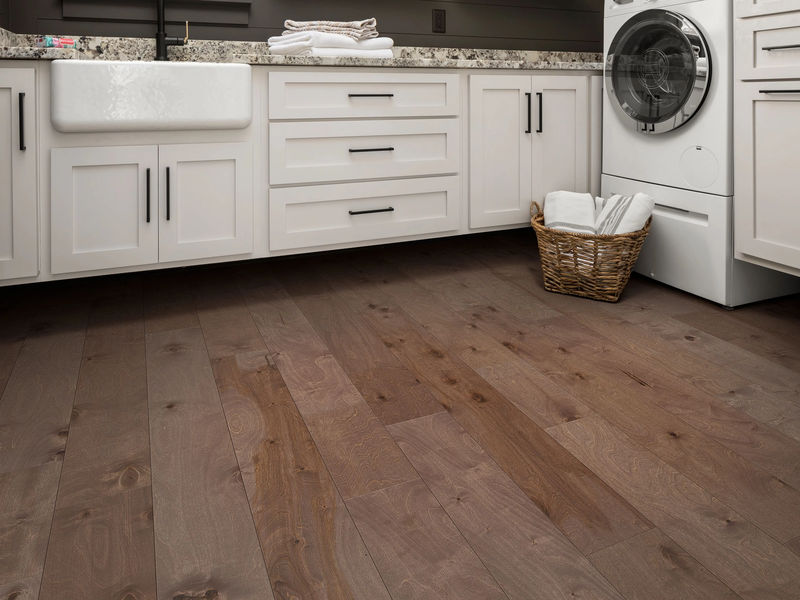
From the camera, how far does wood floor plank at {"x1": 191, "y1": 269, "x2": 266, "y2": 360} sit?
1834mm

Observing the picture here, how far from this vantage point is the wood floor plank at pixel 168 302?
2.02 m

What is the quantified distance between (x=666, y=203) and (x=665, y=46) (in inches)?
21.3

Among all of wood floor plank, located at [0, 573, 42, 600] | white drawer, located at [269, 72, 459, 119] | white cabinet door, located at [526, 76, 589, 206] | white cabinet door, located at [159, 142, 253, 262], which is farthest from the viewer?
white cabinet door, located at [526, 76, 589, 206]

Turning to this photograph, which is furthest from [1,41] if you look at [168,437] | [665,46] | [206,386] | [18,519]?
[665,46]

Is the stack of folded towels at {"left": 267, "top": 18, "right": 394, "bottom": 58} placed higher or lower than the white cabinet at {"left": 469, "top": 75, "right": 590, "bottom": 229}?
higher

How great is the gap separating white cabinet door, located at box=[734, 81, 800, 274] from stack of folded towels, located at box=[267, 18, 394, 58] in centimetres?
124

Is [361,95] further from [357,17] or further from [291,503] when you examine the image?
[291,503]

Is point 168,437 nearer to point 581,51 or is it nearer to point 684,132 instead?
point 684,132

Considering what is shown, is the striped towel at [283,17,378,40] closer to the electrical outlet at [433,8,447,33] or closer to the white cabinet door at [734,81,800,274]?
the electrical outlet at [433,8,447,33]

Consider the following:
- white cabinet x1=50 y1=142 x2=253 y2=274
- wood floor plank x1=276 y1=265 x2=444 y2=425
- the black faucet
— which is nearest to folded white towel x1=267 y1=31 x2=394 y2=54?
the black faucet

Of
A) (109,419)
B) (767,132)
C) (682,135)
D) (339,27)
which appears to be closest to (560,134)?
(682,135)

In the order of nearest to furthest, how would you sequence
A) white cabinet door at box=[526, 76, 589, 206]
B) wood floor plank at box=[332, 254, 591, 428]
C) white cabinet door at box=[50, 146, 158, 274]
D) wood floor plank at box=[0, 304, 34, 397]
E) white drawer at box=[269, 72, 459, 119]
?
wood floor plank at box=[332, 254, 591, 428], wood floor plank at box=[0, 304, 34, 397], white cabinet door at box=[50, 146, 158, 274], white drawer at box=[269, 72, 459, 119], white cabinet door at box=[526, 76, 589, 206]

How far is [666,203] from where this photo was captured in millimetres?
2289

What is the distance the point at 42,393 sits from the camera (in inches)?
59.7
